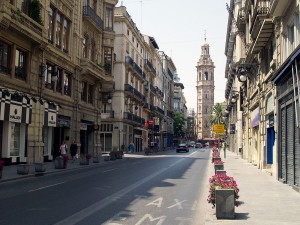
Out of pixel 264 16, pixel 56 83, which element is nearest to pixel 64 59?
pixel 56 83

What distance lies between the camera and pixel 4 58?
2395cm

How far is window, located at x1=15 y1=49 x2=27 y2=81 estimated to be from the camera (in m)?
25.3

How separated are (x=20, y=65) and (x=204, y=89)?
135 metres

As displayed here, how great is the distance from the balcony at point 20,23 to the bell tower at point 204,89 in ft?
425

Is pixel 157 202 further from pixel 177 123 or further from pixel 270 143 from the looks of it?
pixel 177 123

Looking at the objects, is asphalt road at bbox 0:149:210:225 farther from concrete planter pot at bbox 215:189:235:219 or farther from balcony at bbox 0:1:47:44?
balcony at bbox 0:1:47:44

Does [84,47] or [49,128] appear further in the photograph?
[84,47]

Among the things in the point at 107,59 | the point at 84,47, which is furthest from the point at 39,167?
the point at 107,59

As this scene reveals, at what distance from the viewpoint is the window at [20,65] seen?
82.9 ft

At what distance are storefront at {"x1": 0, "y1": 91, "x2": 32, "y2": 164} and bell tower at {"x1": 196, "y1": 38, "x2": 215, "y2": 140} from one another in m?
131

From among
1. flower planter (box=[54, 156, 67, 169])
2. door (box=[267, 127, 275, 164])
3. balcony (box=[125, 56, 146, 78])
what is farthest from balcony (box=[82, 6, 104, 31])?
door (box=[267, 127, 275, 164])

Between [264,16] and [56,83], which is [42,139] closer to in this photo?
[56,83]

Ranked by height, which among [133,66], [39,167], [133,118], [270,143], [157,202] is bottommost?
[157,202]

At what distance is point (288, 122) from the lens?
615 inches
